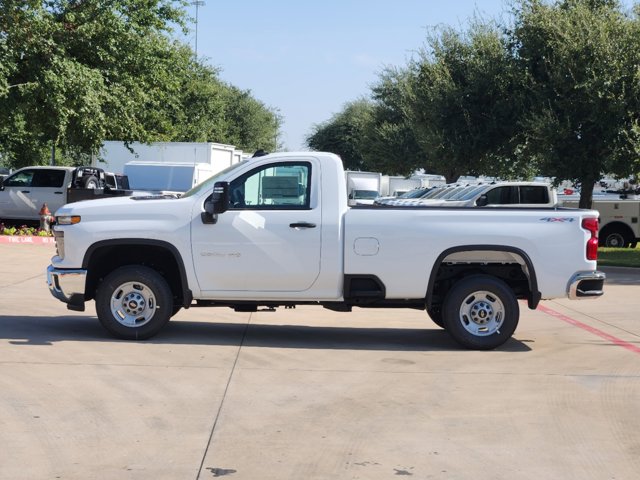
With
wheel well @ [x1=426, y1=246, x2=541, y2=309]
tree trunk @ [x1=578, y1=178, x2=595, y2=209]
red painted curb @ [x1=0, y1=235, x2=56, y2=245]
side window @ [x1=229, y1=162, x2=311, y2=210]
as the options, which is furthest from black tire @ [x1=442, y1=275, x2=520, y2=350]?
tree trunk @ [x1=578, y1=178, x2=595, y2=209]

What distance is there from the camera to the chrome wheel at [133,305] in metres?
Result: 9.91

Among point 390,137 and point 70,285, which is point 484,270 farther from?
point 390,137

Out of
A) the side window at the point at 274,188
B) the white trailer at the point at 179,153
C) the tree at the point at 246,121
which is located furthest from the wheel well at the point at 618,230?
the tree at the point at 246,121

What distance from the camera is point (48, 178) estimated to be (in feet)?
90.0

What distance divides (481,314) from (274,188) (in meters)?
2.57

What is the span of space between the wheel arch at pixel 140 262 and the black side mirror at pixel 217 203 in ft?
1.64

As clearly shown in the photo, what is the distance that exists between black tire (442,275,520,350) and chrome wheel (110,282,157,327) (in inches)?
122

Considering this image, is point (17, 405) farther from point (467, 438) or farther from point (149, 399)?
point (467, 438)

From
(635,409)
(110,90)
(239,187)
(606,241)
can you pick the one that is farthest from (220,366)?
(606,241)

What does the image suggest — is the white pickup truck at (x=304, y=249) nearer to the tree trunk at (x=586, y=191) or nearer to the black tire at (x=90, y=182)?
the tree trunk at (x=586, y=191)

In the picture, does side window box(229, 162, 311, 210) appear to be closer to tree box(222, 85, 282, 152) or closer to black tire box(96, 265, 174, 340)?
black tire box(96, 265, 174, 340)

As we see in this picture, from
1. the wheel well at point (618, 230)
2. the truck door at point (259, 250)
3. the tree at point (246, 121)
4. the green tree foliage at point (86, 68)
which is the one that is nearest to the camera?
the truck door at point (259, 250)

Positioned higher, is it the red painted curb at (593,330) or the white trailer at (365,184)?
the white trailer at (365,184)

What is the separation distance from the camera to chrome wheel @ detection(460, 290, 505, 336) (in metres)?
10.0
